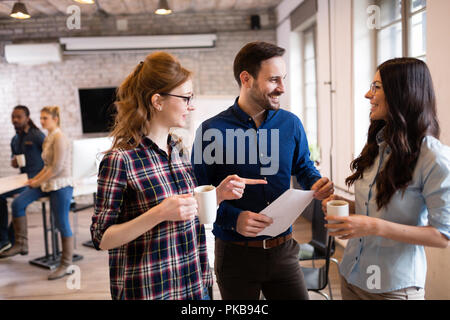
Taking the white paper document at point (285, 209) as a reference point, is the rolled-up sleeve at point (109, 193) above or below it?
above

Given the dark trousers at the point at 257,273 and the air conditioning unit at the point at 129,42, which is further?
the air conditioning unit at the point at 129,42

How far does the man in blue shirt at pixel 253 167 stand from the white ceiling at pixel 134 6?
3.80 m

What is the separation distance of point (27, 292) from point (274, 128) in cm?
276

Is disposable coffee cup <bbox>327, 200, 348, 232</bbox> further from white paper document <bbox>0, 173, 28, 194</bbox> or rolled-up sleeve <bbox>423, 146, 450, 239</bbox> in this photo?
white paper document <bbox>0, 173, 28, 194</bbox>

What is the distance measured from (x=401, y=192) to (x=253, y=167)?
520 millimetres

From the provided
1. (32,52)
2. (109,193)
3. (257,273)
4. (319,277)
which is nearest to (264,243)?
(257,273)

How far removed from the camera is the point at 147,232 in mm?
1064

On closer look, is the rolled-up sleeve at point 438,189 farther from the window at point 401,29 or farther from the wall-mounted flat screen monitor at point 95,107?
the wall-mounted flat screen monitor at point 95,107

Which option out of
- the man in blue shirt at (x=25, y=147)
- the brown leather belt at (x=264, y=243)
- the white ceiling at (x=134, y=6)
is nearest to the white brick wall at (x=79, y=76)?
the white ceiling at (x=134, y=6)

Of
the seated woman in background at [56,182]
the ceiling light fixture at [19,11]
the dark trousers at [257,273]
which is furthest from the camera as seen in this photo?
the seated woman in background at [56,182]

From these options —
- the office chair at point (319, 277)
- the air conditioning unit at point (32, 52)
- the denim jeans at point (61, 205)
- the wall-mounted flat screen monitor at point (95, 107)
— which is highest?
the air conditioning unit at point (32, 52)

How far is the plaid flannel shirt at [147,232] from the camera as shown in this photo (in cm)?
102

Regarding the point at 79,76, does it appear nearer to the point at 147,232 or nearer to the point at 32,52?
the point at 32,52

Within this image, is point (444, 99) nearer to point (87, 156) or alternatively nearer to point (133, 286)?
point (133, 286)
